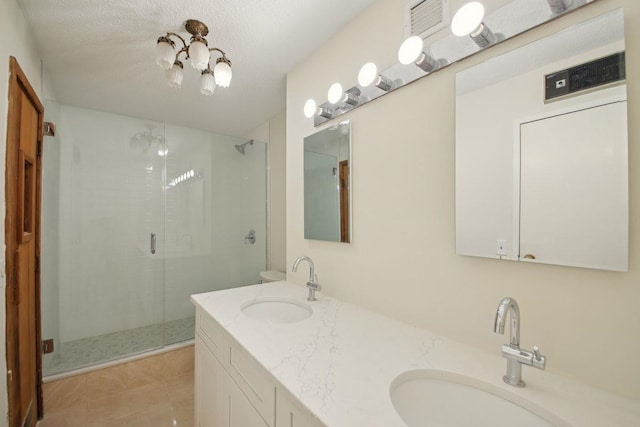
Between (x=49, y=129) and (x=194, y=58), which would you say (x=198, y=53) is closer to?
(x=194, y=58)

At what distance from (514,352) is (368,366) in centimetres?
39

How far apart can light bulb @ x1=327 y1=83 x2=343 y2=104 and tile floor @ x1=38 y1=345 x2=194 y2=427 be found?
210 centimetres

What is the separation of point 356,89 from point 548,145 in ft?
2.87

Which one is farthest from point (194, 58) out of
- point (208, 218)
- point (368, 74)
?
point (208, 218)

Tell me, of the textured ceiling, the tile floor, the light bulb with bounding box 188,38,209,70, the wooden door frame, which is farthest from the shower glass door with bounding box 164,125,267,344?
the light bulb with bounding box 188,38,209,70

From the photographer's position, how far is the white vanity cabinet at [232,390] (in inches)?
30.3

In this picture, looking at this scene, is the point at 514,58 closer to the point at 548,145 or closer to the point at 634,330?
the point at 548,145

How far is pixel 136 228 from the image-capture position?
2682 mm

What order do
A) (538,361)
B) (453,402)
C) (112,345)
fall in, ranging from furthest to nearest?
(112,345) < (453,402) < (538,361)

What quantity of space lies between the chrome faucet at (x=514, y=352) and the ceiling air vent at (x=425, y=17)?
1.01 m

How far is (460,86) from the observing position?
3.17 ft

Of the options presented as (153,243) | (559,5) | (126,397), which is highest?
(559,5)

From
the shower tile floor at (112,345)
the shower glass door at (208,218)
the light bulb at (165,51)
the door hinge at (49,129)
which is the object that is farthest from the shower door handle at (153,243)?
the light bulb at (165,51)

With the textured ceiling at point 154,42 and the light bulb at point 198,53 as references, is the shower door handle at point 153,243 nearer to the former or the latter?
the textured ceiling at point 154,42
